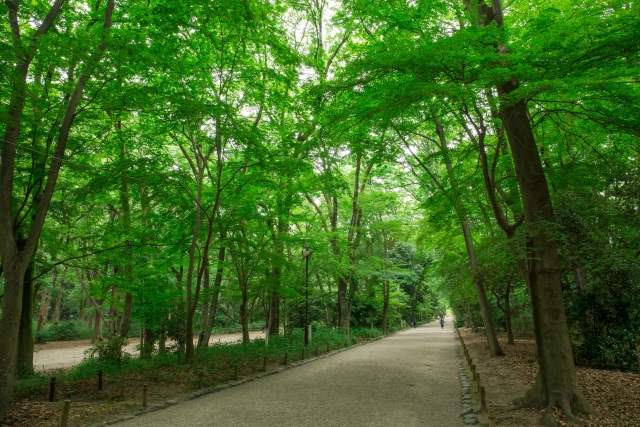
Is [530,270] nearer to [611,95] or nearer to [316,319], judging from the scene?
[611,95]

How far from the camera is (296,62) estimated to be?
10820 millimetres

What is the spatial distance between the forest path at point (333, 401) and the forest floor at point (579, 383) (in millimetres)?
803

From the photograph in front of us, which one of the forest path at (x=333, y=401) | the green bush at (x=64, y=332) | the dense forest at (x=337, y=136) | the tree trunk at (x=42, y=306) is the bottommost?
the green bush at (x=64, y=332)

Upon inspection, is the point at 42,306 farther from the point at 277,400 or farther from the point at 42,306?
the point at 277,400

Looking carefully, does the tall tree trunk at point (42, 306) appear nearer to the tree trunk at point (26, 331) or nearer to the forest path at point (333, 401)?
the tree trunk at point (26, 331)

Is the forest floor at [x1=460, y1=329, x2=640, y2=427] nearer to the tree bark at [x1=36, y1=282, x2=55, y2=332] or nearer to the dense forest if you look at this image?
the dense forest

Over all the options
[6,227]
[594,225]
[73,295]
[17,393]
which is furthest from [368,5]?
[73,295]

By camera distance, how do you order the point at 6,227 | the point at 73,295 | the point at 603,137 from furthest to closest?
1. the point at 73,295
2. the point at 603,137
3. the point at 6,227

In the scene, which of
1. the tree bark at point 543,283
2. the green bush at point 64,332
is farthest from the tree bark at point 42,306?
the tree bark at point 543,283

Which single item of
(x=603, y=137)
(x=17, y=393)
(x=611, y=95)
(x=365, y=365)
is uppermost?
(x=603, y=137)

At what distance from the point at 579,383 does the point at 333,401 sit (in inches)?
217

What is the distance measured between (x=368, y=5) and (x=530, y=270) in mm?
5998

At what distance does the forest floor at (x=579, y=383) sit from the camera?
572cm

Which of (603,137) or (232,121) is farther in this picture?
(232,121)
